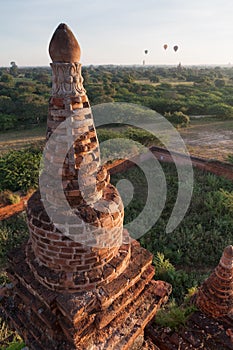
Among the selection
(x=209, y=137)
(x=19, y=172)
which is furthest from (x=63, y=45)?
(x=209, y=137)

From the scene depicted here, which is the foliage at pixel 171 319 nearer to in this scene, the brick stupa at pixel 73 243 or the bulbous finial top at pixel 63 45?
the brick stupa at pixel 73 243

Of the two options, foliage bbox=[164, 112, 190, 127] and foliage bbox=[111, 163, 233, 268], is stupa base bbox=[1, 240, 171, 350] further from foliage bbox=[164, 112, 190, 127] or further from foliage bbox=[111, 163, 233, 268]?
foliage bbox=[164, 112, 190, 127]

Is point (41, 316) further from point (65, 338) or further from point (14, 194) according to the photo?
point (14, 194)

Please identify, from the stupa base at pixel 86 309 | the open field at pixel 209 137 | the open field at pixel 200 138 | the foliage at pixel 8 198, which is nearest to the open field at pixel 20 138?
the open field at pixel 200 138

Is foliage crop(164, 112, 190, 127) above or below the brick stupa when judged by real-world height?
below

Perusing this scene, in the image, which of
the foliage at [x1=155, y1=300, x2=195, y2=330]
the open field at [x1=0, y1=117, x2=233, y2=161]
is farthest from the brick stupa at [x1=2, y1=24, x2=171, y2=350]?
the open field at [x1=0, y1=117, x2=233, y2=161]

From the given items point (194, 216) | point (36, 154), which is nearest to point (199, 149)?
point (194, 216)

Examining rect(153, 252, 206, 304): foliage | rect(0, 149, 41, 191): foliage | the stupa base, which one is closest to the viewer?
the stupa base
